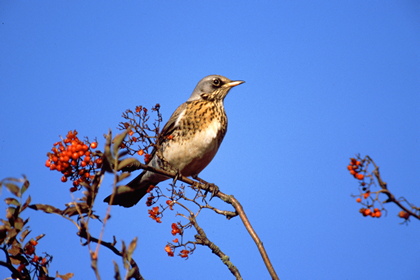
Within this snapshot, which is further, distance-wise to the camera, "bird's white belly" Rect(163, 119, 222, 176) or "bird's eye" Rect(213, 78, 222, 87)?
"bird's eye" Rect(213, 78, 222, 87)

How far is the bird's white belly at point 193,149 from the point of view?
12.1 feet

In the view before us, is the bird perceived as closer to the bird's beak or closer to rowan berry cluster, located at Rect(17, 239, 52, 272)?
the bird's beak

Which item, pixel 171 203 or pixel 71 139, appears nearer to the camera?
pixel 71 139

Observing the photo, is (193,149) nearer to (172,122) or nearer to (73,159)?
(172,122)

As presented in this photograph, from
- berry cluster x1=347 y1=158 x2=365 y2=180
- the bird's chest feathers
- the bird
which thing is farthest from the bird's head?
berry cluster x1=347 y1=158 x2=365 y2=180

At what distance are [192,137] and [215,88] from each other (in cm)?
71

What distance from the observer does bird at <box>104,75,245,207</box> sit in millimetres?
3689

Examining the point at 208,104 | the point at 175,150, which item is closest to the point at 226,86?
the point at 208,104

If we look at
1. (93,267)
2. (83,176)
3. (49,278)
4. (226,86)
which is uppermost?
(226,86)

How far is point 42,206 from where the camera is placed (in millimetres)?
1295

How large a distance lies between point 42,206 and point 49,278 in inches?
8.9

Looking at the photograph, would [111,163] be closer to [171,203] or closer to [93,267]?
[93,267]

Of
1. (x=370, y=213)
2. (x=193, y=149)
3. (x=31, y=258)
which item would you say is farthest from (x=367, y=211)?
(x=193, y=149)

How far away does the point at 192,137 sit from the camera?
146 inches
